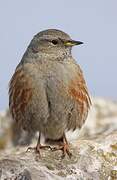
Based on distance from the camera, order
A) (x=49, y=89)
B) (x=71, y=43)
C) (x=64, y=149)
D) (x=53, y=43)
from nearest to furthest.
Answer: (x=64, y=149)
(x=49, y=89)
(x=71, y=43)
(x=53, y=43)

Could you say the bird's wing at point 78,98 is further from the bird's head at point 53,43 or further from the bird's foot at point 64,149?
the bird's foot at point 64,149

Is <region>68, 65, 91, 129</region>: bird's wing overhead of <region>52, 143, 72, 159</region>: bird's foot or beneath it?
overhead

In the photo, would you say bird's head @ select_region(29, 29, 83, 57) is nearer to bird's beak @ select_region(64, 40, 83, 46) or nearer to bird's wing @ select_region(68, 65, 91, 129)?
bird's beak @ select_region(64, 40, 83, 46)

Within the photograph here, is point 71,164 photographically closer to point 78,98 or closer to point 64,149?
point 64,149

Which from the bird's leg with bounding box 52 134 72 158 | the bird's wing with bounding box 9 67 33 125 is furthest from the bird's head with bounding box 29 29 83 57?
the bird's leg with bounding box 52 134 72 158

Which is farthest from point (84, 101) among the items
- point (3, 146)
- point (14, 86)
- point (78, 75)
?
point (3, 146)

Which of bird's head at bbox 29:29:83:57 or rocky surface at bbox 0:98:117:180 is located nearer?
rocky surface at bbox 0:98:117:180

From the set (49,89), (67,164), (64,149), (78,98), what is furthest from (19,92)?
(67,164)

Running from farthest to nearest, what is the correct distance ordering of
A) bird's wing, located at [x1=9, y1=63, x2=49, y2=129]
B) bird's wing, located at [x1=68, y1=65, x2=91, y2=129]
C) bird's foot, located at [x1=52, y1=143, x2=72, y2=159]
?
bird's wing, located at [x1=68, y1=65, x2=91, y2=129] → bird's wing, located at [x1=9, y1=63, x2=49, y2=129] → bird's foot, located at [x1=52, y1=143, x2=72, y2=159]
